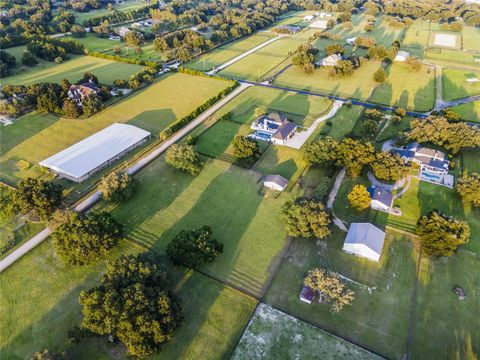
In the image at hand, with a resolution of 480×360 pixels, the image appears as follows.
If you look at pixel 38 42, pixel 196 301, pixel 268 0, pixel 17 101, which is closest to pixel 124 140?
pixel 17 101

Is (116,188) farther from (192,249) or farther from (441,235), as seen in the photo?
(441,235)

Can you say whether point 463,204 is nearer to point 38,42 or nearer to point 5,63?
point 5,63

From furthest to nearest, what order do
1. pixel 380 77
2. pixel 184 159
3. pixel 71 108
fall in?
1. pixel 380 77
2. pixel 71 108
3. pixel 184 159

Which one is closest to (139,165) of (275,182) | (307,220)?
(275,182)

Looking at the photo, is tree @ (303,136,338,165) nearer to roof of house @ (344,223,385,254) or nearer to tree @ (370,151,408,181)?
tree @ (370,151,408,181)

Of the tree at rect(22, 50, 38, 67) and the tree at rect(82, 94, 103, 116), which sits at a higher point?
the tree at rect(22, 50, 38, 67)

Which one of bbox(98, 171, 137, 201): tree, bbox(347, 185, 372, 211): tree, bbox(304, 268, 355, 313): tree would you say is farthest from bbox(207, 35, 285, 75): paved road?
bbox(304, 268, 355, 313): tree
